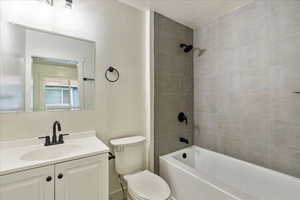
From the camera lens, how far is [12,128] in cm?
124

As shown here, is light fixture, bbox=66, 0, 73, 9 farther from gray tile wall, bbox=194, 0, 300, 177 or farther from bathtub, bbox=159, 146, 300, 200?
bathtub, bbox=159, 146, 300, 200

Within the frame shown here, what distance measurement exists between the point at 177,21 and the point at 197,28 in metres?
0.39

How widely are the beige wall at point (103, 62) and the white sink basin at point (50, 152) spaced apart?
6.8 inches

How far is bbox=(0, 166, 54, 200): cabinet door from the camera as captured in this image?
896 mm

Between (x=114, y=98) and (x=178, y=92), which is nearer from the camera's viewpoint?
(x=114, y=98)

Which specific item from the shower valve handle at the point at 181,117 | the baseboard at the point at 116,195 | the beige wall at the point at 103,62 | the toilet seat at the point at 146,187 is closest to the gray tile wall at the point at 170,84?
the shower valve handle at the point at 181,117

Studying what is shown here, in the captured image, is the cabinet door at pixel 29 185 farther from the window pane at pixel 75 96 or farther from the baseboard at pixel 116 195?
the baseboard at pixel 116 195

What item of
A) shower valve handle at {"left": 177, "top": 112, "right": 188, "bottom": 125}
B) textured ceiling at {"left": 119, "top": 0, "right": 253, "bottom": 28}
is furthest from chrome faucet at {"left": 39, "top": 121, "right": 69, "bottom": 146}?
textured ceiling at {"left": 119, "top": 0, "right": 253, "bottom": 28}

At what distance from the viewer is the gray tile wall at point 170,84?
1.94m

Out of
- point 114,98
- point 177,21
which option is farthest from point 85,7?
point 177,21

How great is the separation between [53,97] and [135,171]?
1199 millimetres

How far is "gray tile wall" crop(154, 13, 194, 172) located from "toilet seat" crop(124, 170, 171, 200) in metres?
0.36

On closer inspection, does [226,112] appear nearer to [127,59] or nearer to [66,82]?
[127,59]

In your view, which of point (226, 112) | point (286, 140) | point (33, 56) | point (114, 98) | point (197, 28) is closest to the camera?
point (33, 56)
